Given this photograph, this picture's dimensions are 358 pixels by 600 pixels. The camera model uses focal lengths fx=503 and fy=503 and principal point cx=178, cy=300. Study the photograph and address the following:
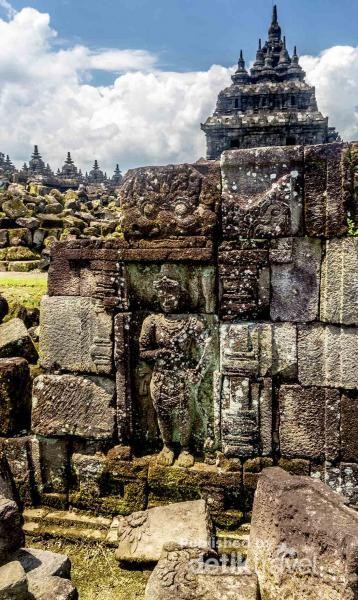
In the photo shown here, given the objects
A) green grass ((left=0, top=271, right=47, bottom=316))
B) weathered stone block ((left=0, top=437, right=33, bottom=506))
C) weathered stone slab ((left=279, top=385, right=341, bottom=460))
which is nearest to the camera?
weathered stone slab ((left=279, top=385, right=341, bottom=460))

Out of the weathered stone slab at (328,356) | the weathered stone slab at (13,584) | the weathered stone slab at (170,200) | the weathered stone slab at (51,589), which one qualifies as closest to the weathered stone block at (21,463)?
the weathered stone slab at (51,589)

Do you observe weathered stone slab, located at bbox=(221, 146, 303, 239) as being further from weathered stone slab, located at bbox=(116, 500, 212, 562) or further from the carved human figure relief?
weathered stone slab, located at bbox=(116, 500, 212, 562)

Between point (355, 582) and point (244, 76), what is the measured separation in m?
49.8

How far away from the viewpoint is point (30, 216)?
15.6m

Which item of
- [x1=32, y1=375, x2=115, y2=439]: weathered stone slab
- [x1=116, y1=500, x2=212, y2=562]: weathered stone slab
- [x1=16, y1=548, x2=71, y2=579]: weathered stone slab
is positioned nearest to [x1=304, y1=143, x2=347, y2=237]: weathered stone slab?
[x1=32, y1=375, x2=115, y2=439]: weathered stone slab

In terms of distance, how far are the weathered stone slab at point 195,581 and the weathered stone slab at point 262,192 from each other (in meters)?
2.54

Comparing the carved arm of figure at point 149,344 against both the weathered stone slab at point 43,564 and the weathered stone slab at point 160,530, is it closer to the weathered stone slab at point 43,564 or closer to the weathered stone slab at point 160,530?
the weathered stone slab at point 160,530

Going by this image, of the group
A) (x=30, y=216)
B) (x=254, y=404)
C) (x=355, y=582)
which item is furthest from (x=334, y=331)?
(x=30, y=216)

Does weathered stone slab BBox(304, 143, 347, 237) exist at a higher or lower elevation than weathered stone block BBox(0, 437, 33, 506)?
higher

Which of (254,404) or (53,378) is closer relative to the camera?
(254,404)

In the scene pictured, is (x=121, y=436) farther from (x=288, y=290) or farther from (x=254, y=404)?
(x=288, y=290)

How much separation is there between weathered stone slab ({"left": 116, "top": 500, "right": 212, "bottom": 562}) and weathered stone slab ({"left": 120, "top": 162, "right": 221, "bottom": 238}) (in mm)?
2368

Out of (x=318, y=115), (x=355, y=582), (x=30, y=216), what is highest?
(x=318, y=115)

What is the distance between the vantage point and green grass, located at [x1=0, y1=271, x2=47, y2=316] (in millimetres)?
8195
